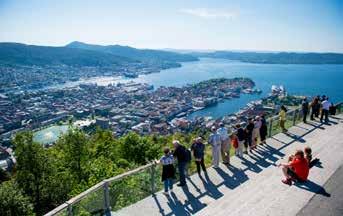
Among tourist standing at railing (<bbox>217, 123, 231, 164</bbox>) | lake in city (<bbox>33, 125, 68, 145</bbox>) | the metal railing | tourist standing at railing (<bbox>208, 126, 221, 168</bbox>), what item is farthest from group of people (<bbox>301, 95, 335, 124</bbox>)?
lake in city (<bbox>33, 125, 68, 145</bbox>)

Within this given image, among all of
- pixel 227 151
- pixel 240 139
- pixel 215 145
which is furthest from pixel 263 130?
pixel 215 145

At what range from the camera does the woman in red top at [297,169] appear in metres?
9.40

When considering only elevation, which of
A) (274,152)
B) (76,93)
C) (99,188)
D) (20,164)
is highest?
(99,188)

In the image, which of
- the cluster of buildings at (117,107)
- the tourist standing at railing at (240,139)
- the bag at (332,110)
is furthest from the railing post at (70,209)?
the cluster of buildings at (117,107)

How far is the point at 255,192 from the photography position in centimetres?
927

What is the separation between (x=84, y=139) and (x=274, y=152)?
1277 cm

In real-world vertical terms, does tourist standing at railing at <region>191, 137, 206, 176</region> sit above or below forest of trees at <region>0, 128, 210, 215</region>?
above

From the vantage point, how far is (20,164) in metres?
17.9

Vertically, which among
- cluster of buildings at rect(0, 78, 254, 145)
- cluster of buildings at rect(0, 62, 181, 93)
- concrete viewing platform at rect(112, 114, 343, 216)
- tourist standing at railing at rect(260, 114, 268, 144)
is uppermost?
tourist standing at railing at rect(260, 114, 268, 144)

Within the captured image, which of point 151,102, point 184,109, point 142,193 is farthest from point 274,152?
point 151,102

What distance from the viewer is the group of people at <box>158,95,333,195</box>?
9.30 metres

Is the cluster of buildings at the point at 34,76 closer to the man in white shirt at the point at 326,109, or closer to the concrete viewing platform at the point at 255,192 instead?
the man in white shirt at the point at 326,109

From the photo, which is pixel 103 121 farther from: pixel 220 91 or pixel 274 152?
pixel 274 152

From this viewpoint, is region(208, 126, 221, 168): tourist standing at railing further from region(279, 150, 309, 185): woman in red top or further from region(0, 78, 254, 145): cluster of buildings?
region(0, 78, 254, 145): cluster of buildings
